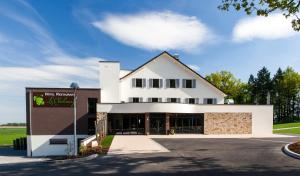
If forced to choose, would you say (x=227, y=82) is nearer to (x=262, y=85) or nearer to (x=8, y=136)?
(x=262, y=85)

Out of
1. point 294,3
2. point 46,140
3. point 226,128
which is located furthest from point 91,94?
point 294,3

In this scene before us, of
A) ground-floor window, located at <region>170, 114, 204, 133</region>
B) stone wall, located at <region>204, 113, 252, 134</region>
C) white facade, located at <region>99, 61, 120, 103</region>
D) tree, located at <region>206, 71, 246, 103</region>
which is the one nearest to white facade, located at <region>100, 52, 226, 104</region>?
white facade, located at <region>99, 61, 120, 103</region>

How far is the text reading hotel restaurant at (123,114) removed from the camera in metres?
40.8

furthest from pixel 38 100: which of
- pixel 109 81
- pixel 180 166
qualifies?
pixel 180 166

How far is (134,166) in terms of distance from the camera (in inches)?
612

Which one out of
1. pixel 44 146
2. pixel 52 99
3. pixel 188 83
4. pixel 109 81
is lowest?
pixel 44 146

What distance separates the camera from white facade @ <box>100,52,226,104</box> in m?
45.7

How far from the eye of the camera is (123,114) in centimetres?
4159

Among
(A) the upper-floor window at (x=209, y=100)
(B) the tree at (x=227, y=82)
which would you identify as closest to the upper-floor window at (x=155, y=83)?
(A) the upper-floor window at (x=209, y=100)

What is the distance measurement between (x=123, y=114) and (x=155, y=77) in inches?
321

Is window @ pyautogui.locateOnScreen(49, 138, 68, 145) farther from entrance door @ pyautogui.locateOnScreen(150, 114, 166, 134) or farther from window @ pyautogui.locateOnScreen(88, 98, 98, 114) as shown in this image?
entrance door @ pyautogui.locateOnScreen(150, 114, 166, 134)

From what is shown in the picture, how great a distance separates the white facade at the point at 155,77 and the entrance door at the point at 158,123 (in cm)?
490

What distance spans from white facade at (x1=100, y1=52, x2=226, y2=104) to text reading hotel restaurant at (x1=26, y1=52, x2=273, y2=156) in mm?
146

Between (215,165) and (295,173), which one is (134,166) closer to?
(215,165)
